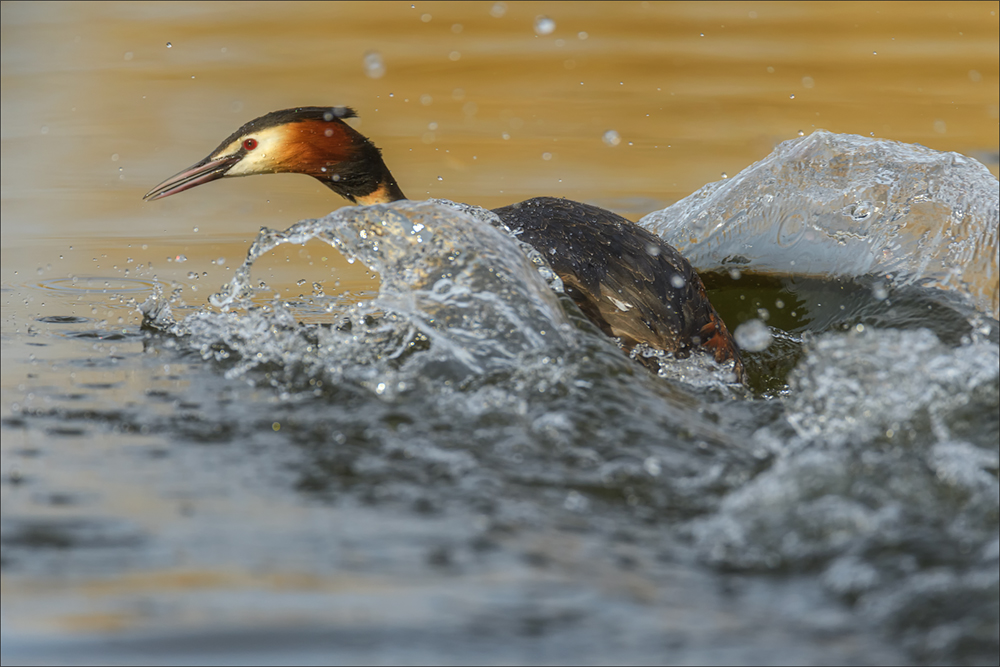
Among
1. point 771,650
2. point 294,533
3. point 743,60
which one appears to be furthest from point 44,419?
point 743,60

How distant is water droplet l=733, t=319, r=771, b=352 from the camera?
156 inches

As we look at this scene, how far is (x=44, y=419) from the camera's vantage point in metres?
2.74

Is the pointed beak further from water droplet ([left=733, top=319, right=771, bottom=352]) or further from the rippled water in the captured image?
water droplet ([left=733, top=319, right=771, bottom=352])

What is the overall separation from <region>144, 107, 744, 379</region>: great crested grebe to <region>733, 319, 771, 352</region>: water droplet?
25 centimetres

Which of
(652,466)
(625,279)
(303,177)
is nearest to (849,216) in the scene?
(625,279)

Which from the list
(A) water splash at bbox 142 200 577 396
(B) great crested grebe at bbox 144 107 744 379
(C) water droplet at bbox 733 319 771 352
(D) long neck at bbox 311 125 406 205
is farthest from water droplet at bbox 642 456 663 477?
(D) long neck at bbox 311 125 406 205

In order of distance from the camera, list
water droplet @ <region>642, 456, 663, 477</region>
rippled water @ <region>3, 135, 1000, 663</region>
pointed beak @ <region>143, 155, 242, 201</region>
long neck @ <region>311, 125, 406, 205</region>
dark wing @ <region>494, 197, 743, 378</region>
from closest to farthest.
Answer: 1. rippled water @ <region>3, 135, 1000, 663</region>
2. water droplet @ <region>642, 456, 663, 477</region>
3. dark wing @ <region>494, 197, 743, 378</region>
4. pointed beak @ <region>143, 155, 242, 201</region>
5. long neck @ <region>311, 125, 406, 205</region>

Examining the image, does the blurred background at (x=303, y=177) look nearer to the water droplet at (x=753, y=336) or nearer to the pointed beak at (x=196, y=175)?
the pointed beak at (x=196, y=175)

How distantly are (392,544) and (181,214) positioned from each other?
4.01 meters

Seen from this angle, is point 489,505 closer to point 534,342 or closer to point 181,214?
point 534,342

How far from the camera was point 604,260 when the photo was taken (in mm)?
3412

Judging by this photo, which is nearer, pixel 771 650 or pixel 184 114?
pixel 771 650

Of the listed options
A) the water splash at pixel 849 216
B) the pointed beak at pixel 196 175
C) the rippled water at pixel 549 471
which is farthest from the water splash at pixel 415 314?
the water splash at pixel 849 216

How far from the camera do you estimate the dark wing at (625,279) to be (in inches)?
131
